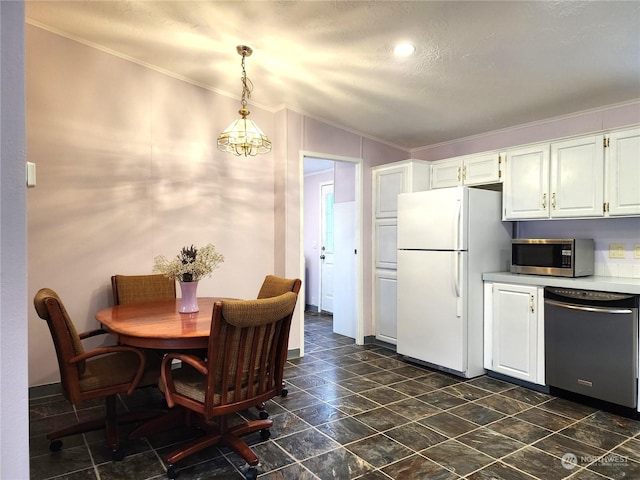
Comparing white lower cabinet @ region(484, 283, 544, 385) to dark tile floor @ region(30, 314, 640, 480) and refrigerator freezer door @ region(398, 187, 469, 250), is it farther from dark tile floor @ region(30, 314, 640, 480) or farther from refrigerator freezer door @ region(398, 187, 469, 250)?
refrigerator freezer door @ region(398, 187, 469, 250)

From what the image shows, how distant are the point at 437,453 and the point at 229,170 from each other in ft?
9.92

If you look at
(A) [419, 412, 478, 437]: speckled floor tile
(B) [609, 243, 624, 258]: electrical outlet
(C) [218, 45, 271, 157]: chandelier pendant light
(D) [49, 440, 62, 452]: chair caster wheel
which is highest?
(C) [218, 45, 271, 157]: chandelier pendant light

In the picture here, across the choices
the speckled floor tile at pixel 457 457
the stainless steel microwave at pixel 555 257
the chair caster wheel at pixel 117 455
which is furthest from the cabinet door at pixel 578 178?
the chair caster wheel at pixel 117 455

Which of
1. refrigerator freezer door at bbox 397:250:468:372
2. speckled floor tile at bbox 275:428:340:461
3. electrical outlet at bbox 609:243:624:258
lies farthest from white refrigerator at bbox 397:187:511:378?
speckled floor tile at bbox 275:428:340:461

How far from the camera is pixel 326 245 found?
6.59 metres

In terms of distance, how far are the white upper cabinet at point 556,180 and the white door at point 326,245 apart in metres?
3.21

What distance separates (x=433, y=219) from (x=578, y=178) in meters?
1.17

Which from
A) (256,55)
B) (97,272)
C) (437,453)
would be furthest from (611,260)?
(97,272)

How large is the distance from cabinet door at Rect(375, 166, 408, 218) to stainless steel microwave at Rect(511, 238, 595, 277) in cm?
131

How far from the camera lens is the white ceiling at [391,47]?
2.38m

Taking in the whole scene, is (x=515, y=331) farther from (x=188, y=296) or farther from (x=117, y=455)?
(x=117, y=455)

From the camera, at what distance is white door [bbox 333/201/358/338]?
481cm

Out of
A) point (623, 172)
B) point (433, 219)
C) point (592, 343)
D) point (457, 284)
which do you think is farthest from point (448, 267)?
point (623, 172)

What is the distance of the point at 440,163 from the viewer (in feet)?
14.1
